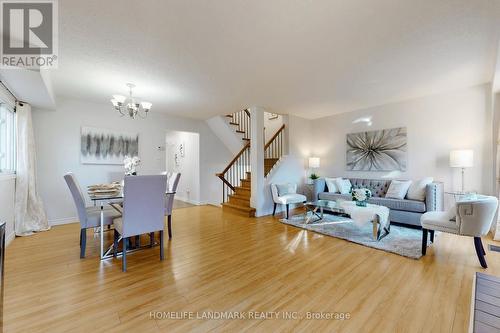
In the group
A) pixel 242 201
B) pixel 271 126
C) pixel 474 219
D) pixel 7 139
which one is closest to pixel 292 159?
pixel 242 201

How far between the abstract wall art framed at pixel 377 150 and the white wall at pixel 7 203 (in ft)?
21.2

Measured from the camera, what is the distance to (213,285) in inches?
78.0

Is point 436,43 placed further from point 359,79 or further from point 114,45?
point 114,45

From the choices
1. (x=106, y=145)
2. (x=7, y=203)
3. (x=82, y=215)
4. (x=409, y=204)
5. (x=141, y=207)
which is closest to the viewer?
(x=141, y=207)

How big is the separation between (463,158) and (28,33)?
6.06m

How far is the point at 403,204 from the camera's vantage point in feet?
12.3

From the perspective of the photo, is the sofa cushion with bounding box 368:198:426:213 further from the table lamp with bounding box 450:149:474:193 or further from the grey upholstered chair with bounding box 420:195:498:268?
the grey upholstered chair with bounding box 420:195:498:268

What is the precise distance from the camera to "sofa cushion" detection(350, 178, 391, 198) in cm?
446

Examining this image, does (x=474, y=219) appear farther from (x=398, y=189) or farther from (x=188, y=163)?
(x=188, y=163)

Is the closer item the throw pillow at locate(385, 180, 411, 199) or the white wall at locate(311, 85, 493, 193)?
the white wall at locate(311, 85, 493, 193)

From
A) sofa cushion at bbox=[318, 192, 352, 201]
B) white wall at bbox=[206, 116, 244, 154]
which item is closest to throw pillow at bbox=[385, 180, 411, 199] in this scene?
sofa cushion at bbox=[318, 192, 352, 201]

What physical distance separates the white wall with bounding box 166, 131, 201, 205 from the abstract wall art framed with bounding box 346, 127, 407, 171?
14.0ft

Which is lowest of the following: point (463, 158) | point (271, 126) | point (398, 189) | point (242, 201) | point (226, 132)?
point (242, 201)

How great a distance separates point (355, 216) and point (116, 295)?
10.3ft
